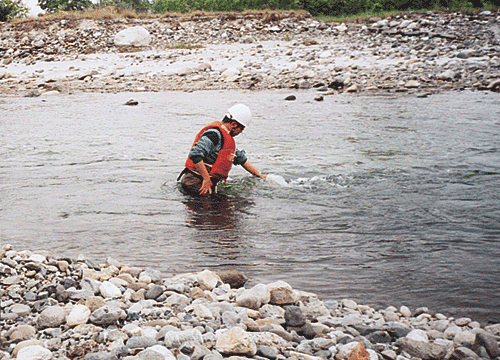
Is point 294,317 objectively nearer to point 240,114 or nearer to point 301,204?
point 301,204

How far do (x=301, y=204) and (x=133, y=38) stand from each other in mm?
25615

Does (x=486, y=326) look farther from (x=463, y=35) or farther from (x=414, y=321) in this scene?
(x=463, y=35)

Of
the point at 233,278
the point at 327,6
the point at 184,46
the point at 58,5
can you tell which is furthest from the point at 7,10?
the point at 233,278

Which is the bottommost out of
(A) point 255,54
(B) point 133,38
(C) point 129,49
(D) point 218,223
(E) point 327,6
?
(D) point 218,223

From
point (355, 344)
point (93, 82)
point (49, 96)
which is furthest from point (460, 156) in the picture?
point (93, 82)

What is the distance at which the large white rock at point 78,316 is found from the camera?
320 cm

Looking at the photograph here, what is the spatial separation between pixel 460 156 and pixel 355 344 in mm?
7052

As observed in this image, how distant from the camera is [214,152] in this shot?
717 centimetres

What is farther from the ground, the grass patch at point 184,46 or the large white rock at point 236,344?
the grass patch at point 184,46

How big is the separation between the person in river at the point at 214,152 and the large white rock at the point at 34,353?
4157 mm

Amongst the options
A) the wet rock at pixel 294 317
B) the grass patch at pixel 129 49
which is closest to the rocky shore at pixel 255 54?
the grass patch at pixel 129 49

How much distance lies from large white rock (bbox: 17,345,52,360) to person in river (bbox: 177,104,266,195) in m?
4.16

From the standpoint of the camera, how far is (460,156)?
9.18m

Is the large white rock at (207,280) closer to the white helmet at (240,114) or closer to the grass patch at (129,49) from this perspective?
the white helmet at (240,114)
